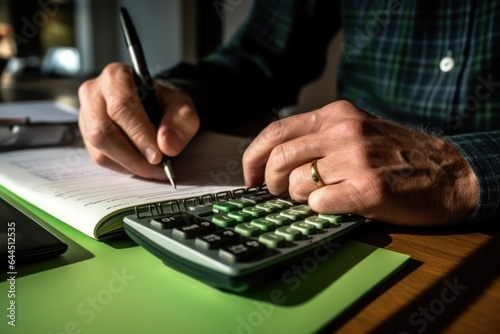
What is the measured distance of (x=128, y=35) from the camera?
524 mm

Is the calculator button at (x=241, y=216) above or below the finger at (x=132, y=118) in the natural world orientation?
below

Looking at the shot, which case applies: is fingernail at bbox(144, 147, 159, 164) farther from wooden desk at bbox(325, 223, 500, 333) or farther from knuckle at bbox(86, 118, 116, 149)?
wooden desk at bbox(325, 223, 500, 333)

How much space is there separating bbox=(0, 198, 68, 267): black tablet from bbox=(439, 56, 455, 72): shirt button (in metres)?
0.62

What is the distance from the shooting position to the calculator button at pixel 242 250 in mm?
251

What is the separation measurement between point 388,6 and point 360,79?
0.46 feet

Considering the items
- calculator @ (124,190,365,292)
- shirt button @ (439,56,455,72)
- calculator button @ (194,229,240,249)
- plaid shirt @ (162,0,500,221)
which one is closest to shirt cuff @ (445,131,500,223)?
plaid shirt @ (162,0,500,221)

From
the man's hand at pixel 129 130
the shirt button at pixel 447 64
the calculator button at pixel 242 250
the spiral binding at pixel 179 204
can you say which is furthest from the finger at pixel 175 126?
the shirt button at pixel 447 64

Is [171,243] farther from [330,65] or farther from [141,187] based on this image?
[330,65]

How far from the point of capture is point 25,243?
288 millimetres

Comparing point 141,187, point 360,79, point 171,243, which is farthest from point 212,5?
point 171,243

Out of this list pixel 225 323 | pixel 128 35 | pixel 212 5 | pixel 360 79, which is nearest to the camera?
pixel 225 323

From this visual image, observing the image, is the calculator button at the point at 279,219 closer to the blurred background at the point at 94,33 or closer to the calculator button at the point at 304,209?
the calculator button at the point at 304,209

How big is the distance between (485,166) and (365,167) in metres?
0.11

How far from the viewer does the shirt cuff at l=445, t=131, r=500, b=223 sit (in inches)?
14.3
